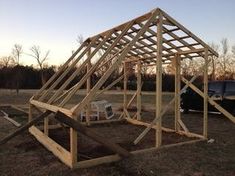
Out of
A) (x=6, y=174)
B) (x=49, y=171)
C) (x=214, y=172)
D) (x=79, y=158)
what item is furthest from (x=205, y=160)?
(x=6, y=174)

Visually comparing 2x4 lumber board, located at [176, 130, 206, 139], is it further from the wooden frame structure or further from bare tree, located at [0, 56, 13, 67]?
bare tree, located at [0, 56, 13, 67]

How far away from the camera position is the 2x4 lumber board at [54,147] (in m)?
5.98

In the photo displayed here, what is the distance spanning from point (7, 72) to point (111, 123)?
103ft

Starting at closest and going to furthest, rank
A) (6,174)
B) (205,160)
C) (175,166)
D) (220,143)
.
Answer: (6,174) → (175,166) → (205,160) → (220,143)

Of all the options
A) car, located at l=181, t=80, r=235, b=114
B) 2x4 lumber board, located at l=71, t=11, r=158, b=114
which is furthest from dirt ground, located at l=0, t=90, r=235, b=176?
car, located at l=181, t=80, r=235, b=114

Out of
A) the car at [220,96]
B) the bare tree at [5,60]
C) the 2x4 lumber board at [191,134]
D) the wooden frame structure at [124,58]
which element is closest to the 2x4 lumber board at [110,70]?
the wooden frame structure at [124,58]

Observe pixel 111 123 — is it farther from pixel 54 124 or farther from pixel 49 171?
pixel 49 171

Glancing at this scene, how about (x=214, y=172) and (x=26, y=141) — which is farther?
(x=26, y=141)

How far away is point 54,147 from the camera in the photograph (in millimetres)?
6766

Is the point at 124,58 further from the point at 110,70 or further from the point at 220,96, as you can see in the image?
the point at 220,96

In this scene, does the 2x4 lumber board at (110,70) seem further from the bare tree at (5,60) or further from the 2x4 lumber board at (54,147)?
the bare tree at (5,60)

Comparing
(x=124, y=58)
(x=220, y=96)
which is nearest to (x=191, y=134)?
(x=124, y=58)

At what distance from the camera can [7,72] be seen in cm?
3938

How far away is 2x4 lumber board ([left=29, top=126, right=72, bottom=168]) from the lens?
5.98 m
